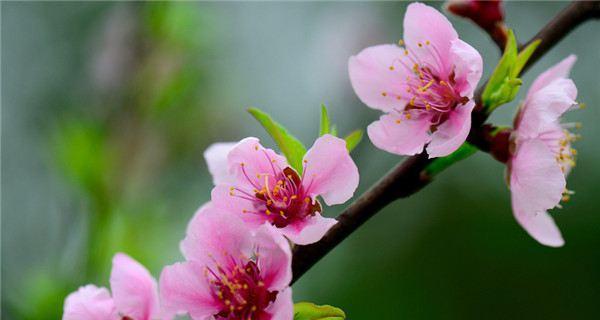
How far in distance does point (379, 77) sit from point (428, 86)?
0.08 metres

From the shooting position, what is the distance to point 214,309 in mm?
949

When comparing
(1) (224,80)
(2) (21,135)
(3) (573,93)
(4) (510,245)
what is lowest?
(4) (510,245)

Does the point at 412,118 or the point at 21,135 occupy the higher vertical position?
the point at 21,135

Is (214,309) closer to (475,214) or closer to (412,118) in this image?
(412,118)

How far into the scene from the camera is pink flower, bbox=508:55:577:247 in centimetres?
96

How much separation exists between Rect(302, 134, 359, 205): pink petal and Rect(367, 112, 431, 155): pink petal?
8cm

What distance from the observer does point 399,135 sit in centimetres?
98

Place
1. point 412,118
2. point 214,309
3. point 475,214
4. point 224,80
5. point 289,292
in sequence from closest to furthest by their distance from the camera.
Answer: point 289,292 → point 214,309 → point 412,118 → point 224,80 → point 475,214

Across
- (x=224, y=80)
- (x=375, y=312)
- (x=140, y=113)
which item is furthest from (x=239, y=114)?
(x=375, y=312)

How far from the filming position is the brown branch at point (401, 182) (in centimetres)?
92

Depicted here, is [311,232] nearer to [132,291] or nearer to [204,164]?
[132,291]

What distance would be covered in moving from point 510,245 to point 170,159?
3.44m

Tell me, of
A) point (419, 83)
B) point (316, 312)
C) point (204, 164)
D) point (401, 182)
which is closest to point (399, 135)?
point (401, 182)

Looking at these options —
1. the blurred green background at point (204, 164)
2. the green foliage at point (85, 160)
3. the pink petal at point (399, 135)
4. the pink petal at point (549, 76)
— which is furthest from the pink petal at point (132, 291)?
the green foliage at point (85, 160)
